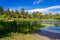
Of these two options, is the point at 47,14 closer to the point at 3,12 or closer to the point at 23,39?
the point at 3,12

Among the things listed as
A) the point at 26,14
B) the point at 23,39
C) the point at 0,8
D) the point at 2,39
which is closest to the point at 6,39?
the point at 2,39

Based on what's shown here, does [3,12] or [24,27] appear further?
[3,12]

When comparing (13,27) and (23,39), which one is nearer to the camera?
(23,39)

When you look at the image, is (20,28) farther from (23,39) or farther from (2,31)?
(23,39)

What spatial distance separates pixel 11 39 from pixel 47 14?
10699 cm

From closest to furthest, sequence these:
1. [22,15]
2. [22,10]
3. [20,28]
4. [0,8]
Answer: [20,28] → [0,8] → [22,15] → [22,10]

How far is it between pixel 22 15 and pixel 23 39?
76.5m

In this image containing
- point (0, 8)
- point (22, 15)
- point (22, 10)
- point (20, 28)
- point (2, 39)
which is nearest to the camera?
point (2, 39)

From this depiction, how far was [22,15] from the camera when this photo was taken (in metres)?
91.0

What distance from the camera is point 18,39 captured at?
14.7m

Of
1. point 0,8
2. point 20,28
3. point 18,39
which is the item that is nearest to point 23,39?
point 18,39

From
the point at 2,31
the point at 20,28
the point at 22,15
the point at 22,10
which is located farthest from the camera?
the point at 22,10

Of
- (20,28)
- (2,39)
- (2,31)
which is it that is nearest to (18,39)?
(2,39)

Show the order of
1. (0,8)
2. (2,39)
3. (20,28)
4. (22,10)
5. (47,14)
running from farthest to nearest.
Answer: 1. (47,14)
2. (22,10)
3. (0,8)
4. (20,28)
5. (2,39)
